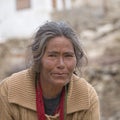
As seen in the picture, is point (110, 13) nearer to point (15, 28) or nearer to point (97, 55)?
point (15, 28)

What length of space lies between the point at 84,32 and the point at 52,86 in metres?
17.4

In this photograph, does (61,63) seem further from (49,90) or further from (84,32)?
(84,32)

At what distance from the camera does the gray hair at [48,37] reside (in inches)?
127

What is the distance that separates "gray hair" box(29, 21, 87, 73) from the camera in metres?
3.23

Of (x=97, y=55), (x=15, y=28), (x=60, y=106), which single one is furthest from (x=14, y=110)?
(x=15, y=28)

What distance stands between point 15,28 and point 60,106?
19482mm

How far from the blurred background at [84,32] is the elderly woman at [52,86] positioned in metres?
8.46

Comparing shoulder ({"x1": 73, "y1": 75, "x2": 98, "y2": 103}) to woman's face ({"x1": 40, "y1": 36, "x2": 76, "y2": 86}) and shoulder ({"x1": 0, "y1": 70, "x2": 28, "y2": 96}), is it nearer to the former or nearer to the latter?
woman's face ({"x1": 40, "y1": 36, "x2": 76, "y2": 86})

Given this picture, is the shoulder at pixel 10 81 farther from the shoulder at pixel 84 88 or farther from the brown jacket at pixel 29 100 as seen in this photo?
the shoulder at pixel 84 88

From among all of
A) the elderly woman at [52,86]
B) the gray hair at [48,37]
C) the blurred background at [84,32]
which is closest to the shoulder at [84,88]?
the elderly woman at [52,86]

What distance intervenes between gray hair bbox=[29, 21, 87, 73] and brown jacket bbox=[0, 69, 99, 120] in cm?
20

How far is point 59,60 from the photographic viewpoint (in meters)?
3.21

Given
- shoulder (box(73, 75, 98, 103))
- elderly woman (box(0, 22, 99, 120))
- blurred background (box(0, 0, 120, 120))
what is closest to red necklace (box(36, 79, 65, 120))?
elderly woman (box(0, 22, 99, 120))

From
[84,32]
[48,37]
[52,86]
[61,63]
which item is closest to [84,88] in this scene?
[52,86]
